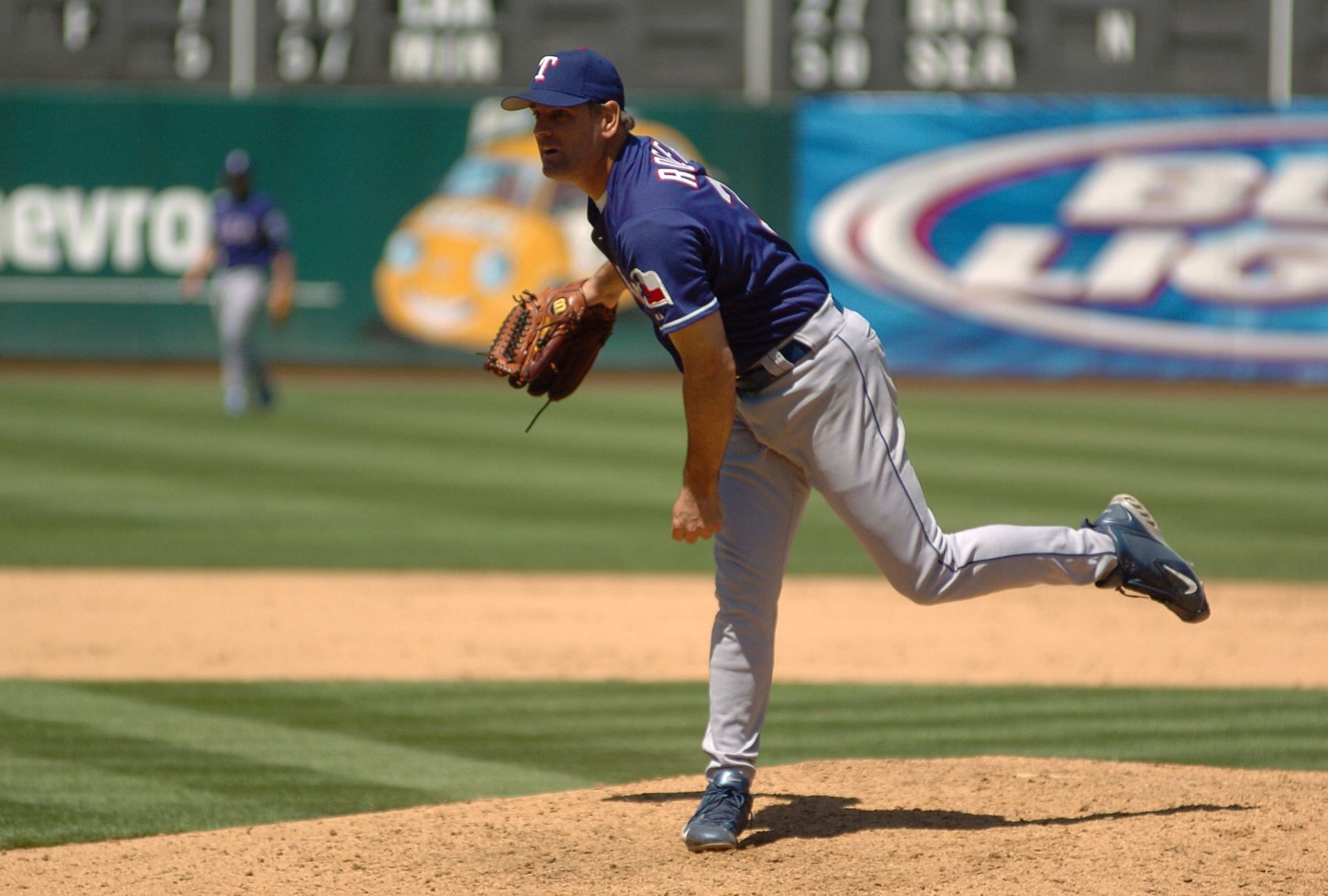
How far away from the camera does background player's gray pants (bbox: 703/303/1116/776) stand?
12.1 feet

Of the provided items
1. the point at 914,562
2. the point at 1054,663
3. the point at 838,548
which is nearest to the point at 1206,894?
the point at 914,562

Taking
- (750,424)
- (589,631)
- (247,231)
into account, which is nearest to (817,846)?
(750,424)

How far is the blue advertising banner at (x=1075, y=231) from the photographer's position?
53.6 ft

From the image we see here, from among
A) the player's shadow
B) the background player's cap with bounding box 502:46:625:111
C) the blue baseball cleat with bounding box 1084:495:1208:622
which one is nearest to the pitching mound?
the player's shadow

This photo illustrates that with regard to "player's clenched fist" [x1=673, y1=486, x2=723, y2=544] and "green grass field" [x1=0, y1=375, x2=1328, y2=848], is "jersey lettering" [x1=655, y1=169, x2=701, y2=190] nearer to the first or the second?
"player's clenched fist" [x1=673, y1=486, x2=723, y2=544]

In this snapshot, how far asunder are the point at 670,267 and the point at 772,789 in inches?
57.8

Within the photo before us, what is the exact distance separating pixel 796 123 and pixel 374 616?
10.9 metres

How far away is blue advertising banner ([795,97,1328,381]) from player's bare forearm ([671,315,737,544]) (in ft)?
44.2

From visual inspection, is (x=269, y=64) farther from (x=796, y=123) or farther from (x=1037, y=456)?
(x=1037, y=456)

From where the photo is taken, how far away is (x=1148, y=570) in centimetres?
388

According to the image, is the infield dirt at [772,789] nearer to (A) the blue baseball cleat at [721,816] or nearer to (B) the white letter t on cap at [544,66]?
(A) the blue baseball cleat at [721,816]

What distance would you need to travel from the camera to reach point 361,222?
1706 cm

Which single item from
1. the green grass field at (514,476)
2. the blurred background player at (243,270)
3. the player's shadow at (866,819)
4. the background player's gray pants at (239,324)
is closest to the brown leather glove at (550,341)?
the player's shadow at (866,819)

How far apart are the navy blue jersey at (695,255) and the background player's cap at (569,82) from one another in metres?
0.16
